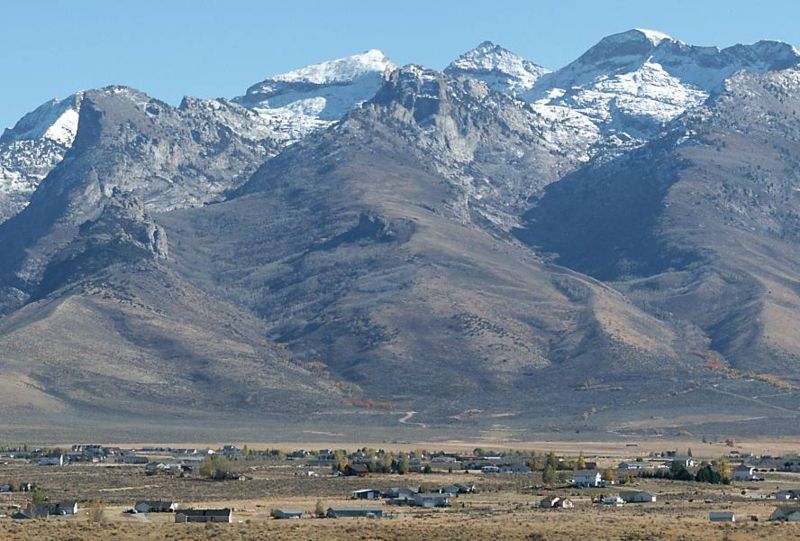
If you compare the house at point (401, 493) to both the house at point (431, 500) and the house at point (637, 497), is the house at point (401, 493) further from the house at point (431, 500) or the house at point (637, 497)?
the house at point (637, 497)

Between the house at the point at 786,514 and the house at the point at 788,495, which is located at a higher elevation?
the house at the point at 788,495

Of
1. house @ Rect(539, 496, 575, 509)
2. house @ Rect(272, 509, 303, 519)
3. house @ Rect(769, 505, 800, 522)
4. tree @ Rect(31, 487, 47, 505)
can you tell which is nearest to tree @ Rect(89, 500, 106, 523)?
tree @ Rect(31, 487, 47, 505)

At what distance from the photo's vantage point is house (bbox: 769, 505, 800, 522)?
157 metres

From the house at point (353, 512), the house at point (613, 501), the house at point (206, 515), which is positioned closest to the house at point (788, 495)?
the house at point (613, 501)

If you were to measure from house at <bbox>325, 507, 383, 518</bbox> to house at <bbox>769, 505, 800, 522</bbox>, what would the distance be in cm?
3169

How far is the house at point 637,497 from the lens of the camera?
183000 millimetres

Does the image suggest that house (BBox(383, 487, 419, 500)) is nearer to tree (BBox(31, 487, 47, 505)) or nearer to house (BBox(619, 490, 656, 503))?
house (BBox(619, 490, 656, 503))

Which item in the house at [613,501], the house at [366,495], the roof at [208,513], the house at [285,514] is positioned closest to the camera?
the roof at [208,513]

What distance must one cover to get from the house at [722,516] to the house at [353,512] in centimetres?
2674

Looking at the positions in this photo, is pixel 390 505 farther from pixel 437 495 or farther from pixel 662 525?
pixel 662 525

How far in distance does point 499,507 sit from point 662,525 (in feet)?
88.5

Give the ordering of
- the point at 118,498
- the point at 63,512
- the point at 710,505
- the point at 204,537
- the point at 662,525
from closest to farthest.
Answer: the point at 204,537
the point at 662,525
the point at 63,512
the point at 710,505
the point at 118,498

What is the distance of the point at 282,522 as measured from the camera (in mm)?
155000

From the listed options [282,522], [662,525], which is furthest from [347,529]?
[662,525]
